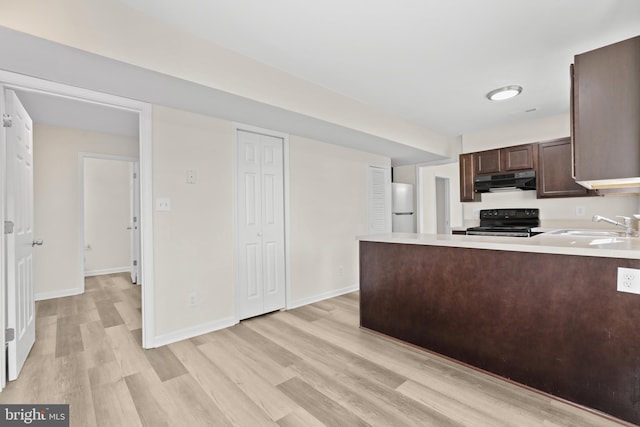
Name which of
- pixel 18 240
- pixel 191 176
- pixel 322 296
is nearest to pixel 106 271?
pixel 18 240

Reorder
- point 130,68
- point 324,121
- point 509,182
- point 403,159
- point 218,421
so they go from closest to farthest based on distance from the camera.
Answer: point 218,421
point 130,68
point 324,121
point 509,182
point 403,159

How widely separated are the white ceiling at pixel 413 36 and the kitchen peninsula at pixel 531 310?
1.48 metres

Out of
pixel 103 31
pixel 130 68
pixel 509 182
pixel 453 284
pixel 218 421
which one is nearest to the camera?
pixel 218 421

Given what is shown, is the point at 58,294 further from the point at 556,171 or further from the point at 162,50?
the point at 556,171

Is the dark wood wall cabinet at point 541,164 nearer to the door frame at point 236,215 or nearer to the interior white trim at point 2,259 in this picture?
the door frame at point 236,215

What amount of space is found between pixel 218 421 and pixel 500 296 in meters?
1.89

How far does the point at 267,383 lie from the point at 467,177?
162 inches

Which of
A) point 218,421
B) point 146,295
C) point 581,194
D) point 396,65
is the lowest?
point 218,421

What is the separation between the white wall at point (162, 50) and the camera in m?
1.57

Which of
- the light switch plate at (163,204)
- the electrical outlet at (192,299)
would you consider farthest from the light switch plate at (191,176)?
the electrical outlet at (192,299)

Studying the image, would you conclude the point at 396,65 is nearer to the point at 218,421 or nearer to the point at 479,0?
the point at 479,0

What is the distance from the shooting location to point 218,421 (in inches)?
62.6

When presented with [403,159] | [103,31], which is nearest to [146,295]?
[103,31]

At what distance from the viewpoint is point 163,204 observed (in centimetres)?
259
